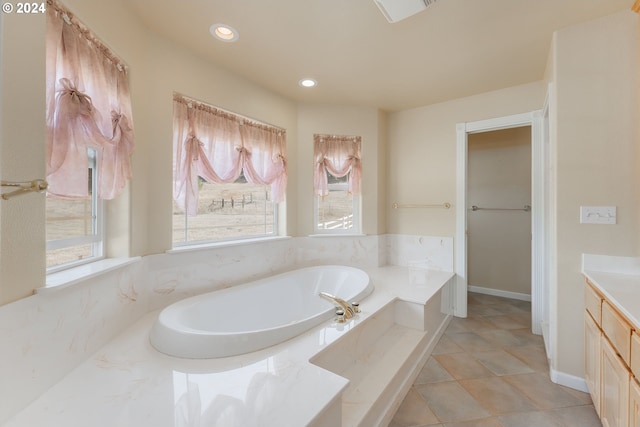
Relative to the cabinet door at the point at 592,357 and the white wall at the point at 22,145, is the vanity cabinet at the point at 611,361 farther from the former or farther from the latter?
the white wall at the point at 22,145

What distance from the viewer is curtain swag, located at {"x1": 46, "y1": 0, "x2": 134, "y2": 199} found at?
115cm

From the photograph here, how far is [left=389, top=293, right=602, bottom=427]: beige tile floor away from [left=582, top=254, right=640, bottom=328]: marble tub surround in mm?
811

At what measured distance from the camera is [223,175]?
2.33 metres

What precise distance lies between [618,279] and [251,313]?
2.40 m

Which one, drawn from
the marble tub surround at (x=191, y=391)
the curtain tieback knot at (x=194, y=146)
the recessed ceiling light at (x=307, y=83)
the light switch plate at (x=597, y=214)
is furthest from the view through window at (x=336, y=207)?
the light switch plate at (x=597, y=214)

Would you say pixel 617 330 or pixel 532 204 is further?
pixel 532 204

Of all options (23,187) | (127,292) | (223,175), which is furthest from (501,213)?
(23,187)

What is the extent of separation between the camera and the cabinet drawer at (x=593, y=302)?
141cm

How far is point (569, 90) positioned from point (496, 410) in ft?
6.87

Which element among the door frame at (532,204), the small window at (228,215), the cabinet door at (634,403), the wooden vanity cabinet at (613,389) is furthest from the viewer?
the door frame at (532,204)

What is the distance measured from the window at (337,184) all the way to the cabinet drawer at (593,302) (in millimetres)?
2004

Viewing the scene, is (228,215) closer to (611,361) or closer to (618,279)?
(611,361)

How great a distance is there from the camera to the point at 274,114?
2775 millimetres

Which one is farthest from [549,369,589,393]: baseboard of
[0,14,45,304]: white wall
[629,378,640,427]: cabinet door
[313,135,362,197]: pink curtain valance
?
[0,14,45,304]: white wall
